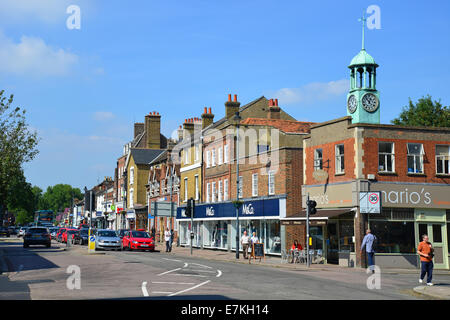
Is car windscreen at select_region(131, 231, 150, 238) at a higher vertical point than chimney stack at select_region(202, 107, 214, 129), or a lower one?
lower

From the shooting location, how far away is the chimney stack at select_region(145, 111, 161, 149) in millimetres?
81562

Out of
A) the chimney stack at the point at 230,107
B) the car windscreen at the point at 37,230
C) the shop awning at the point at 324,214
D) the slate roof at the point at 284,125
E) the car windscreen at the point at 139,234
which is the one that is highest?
the chimney stack at the point at 230,107

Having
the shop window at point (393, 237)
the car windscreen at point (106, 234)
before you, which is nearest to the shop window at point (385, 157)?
the shop window at point (393, 237)

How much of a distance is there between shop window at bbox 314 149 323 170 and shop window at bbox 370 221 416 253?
5.11 meters

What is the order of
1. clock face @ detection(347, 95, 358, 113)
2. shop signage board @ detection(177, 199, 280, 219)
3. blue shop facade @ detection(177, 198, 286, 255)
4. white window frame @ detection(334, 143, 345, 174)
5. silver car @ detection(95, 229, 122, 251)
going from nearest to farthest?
white window frame @ detection(334, 143, 345, 174) → clock face @ detection(347, 95, 358, 113) → shop signage board @ detection(177, 199, 280, 219) → blue shop facade @ detection(177, 198, 286, 255) → silver car @ detection(95, 229, 122, 251)

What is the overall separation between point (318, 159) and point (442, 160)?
697 cm

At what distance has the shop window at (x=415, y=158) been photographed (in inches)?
1188

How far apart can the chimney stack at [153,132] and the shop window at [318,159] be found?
168 feet

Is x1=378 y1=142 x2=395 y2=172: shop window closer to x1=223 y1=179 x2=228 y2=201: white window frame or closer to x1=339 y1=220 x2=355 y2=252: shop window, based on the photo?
x1=339 y1=220 x2=355 y2=252: shop window

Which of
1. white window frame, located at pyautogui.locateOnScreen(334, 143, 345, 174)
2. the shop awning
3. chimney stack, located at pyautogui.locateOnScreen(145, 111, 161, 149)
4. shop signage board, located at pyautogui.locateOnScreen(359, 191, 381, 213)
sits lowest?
the shop awning

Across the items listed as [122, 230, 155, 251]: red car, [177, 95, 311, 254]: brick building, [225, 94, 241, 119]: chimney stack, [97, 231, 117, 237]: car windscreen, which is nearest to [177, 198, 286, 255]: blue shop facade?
[177, 95, 311, 254]: brick building

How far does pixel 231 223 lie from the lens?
1734 inches

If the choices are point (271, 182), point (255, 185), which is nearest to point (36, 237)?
point (255, 185)

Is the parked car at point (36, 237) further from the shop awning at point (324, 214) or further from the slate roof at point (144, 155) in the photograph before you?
the slate roof at point (144, 155)
